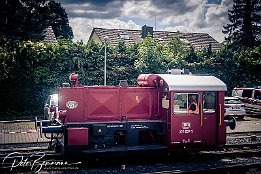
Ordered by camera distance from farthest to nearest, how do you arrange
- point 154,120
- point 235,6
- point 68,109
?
point 235,6
point 154,120
point 68,109

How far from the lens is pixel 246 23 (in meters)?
48.6

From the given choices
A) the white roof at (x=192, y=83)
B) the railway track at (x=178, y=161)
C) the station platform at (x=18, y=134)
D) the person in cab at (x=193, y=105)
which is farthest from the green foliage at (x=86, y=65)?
the person in cab at (x=193, y=105)

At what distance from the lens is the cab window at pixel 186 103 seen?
10680 millimetres

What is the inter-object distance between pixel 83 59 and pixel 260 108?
1497cm

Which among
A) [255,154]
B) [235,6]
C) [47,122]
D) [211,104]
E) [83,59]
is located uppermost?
[235,6]

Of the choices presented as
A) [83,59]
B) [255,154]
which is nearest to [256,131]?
[255,154]

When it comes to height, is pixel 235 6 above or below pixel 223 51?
above

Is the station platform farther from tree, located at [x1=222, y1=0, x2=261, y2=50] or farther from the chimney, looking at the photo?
tree, located at [x1=222, y1=0, x2=261, y2=50]

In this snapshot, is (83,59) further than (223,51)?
No

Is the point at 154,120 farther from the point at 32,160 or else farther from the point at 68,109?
the point at 32,160

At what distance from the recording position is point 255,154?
39.2 feet

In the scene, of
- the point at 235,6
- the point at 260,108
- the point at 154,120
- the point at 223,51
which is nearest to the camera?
the point at 154,120
